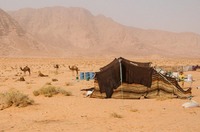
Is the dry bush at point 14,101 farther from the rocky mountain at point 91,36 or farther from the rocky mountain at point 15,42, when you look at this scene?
the rocky mountain at point 91,36

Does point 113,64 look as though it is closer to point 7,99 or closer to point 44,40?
point 7,99

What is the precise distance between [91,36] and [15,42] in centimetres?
4925

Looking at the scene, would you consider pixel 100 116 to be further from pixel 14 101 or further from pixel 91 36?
pixel 91 36

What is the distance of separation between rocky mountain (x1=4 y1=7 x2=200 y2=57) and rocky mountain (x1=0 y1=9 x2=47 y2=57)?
121 inches

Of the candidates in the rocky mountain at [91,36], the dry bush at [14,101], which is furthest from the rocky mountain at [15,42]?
the dry bush at [14,101]

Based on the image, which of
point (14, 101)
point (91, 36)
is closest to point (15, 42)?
point (91, 36)

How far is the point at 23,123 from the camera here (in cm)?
1162

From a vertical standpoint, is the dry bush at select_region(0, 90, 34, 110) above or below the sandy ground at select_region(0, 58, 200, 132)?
above

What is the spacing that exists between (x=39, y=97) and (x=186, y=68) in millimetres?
25013

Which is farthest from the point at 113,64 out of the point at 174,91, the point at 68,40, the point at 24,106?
the point at 68,40

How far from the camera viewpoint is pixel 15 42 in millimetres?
113375

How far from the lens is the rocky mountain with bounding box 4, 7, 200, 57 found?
144 metres

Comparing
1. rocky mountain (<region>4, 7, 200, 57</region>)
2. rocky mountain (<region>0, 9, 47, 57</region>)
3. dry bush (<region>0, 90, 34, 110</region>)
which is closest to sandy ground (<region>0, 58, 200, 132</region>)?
dry bush (<region>0, 90, 34, 110</region>)

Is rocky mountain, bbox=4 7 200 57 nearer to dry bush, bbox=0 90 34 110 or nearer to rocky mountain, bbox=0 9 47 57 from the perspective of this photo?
rocky mountain, bbox=0 9 47 57
